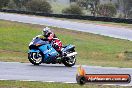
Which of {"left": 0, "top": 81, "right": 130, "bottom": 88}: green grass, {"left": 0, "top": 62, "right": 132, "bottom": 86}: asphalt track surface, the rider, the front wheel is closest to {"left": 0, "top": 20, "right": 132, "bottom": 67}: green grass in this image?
the front wheel

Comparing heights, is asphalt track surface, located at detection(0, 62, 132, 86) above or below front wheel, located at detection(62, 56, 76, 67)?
above

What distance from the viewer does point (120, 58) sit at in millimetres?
29094

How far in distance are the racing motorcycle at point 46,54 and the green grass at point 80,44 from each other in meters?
7.15

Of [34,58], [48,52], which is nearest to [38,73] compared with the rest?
[34,58]

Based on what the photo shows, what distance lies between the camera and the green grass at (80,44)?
28.4 metres

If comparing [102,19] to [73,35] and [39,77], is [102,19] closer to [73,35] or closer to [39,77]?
[73,35]

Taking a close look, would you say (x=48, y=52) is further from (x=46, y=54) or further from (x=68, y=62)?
(x=68, y=62)

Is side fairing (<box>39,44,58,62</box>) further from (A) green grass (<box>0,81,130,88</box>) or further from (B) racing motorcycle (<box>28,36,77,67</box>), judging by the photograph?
(A) green grass (<box>0,81,130,88</box>)

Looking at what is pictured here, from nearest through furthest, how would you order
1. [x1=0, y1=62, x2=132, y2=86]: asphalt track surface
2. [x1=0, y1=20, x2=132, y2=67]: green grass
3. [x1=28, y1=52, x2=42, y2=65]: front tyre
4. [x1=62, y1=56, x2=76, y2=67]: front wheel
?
[x1=0, y1=62, x2=132, y2=86]: asphalt track surface → [x1=28, y1=52, x2=42, y2=65]: front tyre → [x1=62, y1=56, x2=76, y2=67]: front wheel → [x1=0, y1=20, x2=132, y2=67]: green grass

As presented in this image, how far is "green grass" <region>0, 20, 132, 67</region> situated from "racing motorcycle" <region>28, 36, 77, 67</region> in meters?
7.15

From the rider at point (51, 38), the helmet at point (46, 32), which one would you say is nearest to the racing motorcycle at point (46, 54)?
the rider at point (51, 38)

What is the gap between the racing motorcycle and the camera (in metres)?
17.7

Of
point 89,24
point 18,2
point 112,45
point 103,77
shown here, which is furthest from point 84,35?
point 18,2

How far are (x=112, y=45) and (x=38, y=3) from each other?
4738 cm
